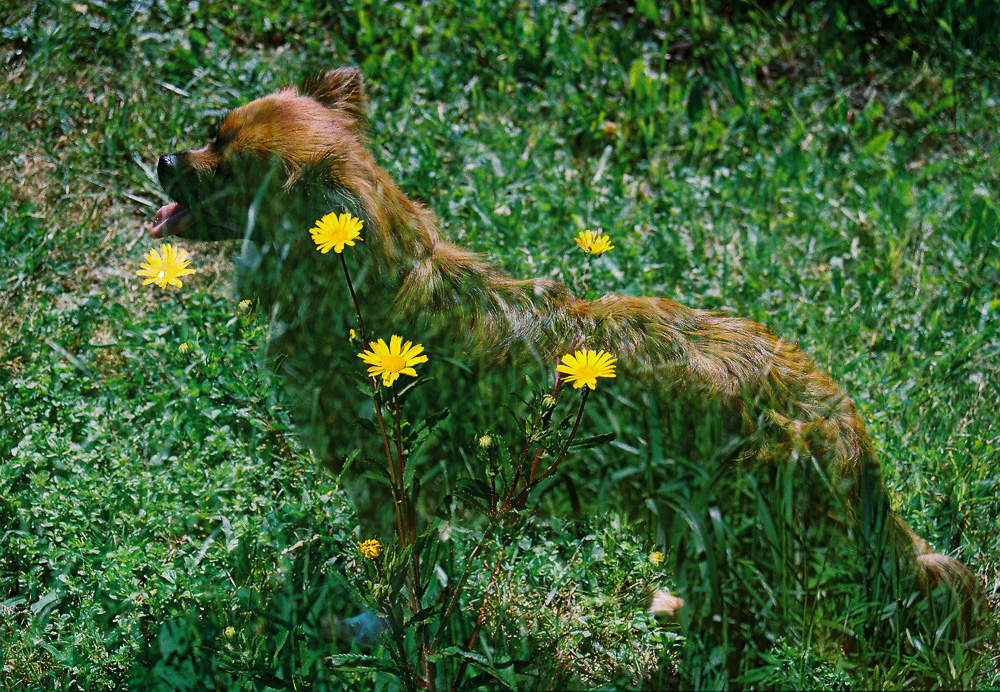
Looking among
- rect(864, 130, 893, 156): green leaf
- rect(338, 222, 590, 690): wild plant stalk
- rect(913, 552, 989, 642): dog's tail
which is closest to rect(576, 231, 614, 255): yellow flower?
rect(338, 222, 590, 690): wild plant stalk

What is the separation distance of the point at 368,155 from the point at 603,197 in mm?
1848

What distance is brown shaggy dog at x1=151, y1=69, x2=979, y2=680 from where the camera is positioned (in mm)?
2408

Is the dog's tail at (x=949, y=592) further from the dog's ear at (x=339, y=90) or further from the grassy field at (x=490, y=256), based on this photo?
the dog's ear at (x=339, y=90)

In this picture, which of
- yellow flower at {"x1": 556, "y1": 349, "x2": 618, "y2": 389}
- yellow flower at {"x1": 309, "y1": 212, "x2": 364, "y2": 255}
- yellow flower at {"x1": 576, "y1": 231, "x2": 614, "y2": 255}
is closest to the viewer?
yellow flower at {"x1": 556, "y1": 349, "x2": 618, "y2": 389}

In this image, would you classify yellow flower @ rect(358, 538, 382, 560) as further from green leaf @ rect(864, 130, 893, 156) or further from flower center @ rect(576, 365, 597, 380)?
green leaf @ rect(864, 130, 893, 156)

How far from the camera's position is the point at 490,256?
12.0ft

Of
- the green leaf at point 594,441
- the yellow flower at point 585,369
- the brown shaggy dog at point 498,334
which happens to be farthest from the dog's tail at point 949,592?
the yellow flower at point 585,369

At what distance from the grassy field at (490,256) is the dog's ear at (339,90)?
0.82 m

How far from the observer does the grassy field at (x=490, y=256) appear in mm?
2730

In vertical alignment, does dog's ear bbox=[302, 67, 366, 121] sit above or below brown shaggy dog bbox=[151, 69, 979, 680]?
above

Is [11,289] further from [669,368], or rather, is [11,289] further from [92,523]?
[669,368]

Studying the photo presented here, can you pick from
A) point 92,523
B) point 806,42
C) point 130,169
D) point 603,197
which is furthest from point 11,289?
point 806,42

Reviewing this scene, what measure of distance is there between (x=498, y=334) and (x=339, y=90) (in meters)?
1.03

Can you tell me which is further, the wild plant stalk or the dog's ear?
the dog's ear
